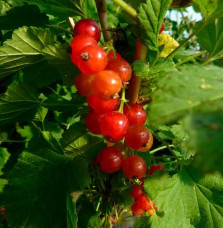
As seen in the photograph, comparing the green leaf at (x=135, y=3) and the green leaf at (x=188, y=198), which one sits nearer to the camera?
the green leaf at (x=135, y=3)

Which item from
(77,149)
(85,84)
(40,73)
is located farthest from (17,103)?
(85,84)

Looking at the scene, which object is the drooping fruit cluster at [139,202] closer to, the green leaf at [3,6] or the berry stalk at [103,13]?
the berry stalk at [103,13]

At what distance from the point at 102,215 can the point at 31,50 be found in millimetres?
619

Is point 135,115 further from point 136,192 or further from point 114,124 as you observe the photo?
point 136,192

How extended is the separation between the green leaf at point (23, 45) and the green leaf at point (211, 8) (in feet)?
1.14

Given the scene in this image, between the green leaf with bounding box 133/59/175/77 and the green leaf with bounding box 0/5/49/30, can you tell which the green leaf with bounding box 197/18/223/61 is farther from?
the green leaf with bounding box 0/5/49/30

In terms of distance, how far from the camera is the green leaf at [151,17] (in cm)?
48

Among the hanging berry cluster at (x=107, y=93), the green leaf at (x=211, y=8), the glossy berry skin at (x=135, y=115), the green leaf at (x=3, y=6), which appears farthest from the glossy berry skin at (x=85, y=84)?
the green leaf at (x=3, y=6)

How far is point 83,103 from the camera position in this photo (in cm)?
76

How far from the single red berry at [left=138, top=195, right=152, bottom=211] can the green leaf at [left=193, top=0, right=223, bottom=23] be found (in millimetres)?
527

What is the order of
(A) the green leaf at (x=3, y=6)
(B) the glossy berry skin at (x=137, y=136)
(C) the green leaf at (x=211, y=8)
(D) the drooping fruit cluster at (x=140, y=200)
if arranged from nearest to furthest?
(C) the green leaf at (x=211, y=8), (B) the glossy berry skin at (x=137, y=136), (D) the drooping fruit cluster at (x=140, y=200), (A) the green leaf at (x=3, y=6)

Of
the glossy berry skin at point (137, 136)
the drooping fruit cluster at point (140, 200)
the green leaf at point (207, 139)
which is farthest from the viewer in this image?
the drooping fruit cluster at point (140, 200)

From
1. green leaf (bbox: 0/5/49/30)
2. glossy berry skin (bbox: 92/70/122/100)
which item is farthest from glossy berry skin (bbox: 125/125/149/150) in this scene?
green leaf (bbox: 0/5/49/30)

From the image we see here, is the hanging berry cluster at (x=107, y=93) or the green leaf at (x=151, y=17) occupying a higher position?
the green leaf at (x=151, y=17)
